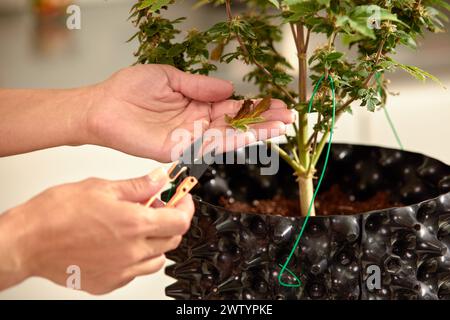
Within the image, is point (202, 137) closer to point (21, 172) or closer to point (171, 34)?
point (171, 34)

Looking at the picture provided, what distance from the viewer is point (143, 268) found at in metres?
0.76

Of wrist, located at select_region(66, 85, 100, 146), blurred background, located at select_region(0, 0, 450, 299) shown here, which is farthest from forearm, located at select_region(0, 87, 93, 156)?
blurred background, located at select_region(0, 0, 450, 299)

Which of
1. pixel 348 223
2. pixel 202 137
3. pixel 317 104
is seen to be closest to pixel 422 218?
pixel 348 223

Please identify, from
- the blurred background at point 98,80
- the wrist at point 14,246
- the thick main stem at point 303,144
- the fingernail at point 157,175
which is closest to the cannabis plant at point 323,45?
the thick main stem at point 303,144

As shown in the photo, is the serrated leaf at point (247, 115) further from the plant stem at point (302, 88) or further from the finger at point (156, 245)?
the finger at point (156, 245)

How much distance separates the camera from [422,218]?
878mm

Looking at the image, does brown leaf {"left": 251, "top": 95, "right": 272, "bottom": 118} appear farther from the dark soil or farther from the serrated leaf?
the dark soil

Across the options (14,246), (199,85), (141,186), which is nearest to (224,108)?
(199,85)

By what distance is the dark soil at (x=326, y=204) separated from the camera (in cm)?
110

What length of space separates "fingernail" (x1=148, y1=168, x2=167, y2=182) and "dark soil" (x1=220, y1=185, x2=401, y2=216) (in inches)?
12.0

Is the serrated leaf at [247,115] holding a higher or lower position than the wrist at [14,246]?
higher

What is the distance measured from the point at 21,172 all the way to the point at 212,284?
1.13 m

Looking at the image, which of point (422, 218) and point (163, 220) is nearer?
point (163, 220)

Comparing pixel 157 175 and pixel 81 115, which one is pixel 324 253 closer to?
pixel 157 175
